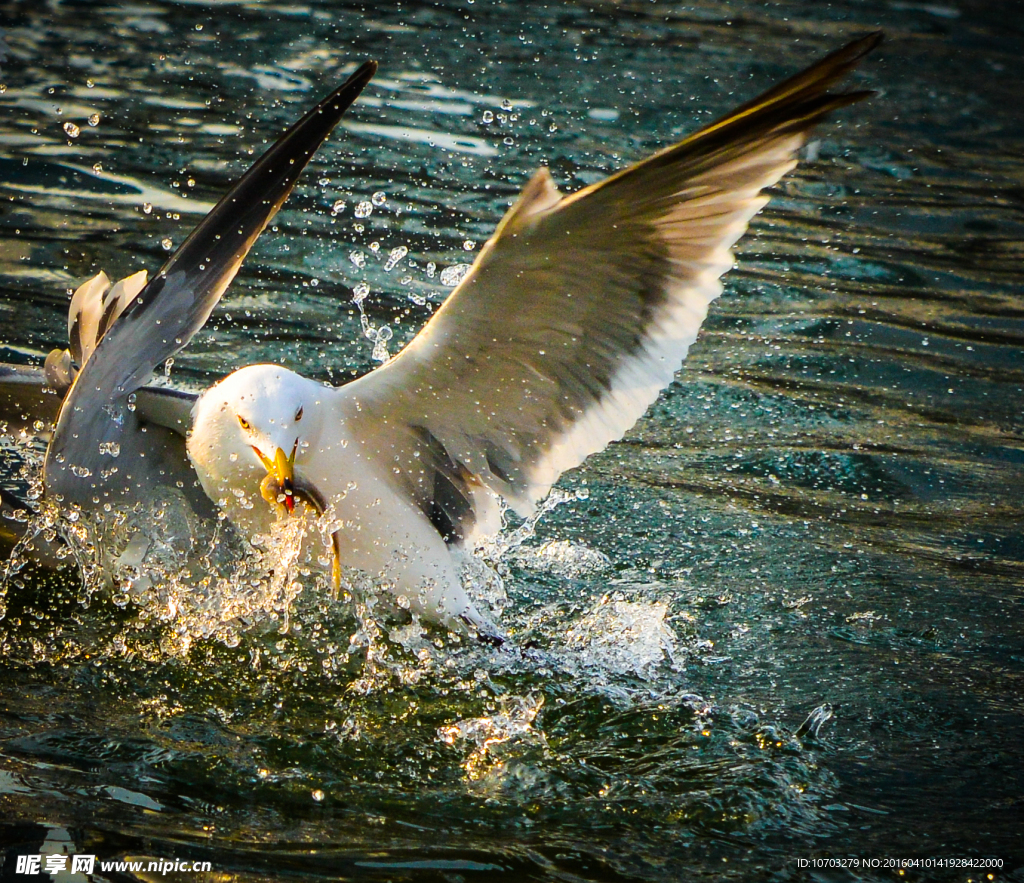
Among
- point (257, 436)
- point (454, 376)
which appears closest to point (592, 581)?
point (454, 376)

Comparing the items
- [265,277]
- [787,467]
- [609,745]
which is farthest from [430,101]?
[609,745]

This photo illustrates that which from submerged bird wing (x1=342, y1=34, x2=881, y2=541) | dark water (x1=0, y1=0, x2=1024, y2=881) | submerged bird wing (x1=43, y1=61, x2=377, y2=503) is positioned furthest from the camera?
submerged bird wing (x1=43, y1=61, x2=377, y2=503)

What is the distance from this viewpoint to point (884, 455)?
5.87m

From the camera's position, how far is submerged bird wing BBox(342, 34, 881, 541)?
3.54m

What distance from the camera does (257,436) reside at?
384 cm

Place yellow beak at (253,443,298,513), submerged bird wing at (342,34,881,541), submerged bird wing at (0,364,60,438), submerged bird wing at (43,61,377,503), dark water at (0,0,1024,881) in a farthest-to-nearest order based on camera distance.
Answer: submerged bird wing at (0,364,60,438) → submerged bird wing at (43,61,377,503) → yellow beak at (253,443,298,513) → submerged bird wing at (342,34,881,541) → dark water at (0,0,1024,881)

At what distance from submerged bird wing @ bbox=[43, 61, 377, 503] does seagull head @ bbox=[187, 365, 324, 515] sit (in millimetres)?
323

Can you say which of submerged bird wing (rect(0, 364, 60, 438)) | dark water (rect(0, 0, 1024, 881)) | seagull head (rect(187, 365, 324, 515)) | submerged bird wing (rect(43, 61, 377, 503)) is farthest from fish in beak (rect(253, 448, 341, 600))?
submerged bird wing (rect(0, 364, 60, 438))

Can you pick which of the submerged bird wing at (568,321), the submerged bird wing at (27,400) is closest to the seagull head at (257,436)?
the submerged bird wing at (568,321)

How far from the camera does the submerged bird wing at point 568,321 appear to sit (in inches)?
139

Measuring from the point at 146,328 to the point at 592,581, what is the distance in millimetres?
1828

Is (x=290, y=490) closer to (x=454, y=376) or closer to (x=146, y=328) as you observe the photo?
(x=454, y=376)

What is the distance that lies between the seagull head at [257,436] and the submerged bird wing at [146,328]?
1.06ft

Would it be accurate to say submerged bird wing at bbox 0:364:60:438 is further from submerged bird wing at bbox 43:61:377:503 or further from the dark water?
the dark water
